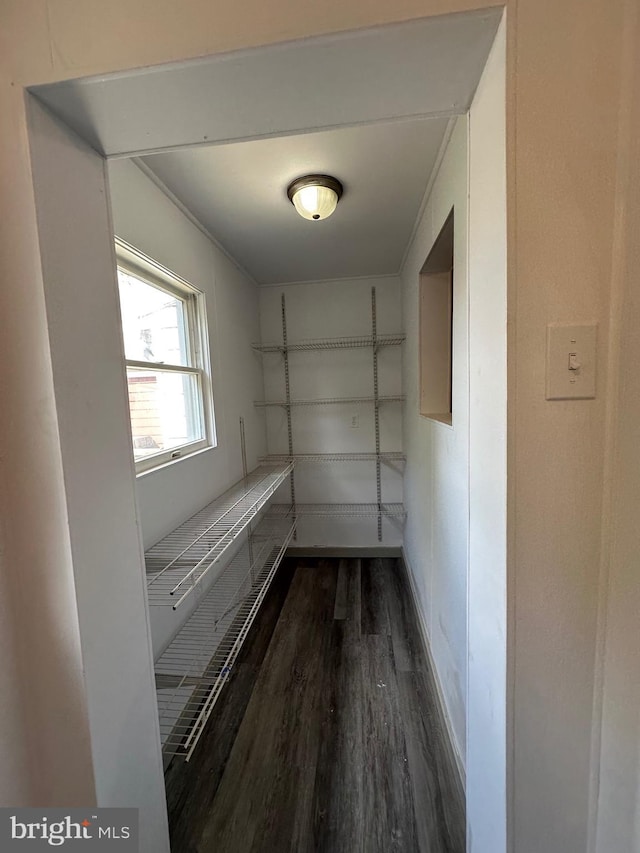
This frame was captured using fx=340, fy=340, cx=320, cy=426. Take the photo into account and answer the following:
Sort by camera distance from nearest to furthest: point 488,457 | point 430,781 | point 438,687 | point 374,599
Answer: point 488,457, point 430,781, point 438,687, point 374,599

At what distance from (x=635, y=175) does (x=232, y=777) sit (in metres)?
2.05

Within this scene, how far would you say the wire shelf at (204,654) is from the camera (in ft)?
4.42

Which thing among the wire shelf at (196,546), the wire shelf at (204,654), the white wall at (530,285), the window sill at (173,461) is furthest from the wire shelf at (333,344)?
the white wall at (530,285)

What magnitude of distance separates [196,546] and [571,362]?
52.8 inches

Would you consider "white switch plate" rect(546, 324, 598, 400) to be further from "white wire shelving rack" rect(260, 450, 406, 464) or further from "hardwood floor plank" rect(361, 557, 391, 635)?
"white wire shelving rack" rect(260, 450, 406, 464)

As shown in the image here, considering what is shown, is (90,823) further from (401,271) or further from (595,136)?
(401,271)

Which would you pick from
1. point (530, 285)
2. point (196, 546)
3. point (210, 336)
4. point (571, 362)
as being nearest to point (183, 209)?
point (210, 336)

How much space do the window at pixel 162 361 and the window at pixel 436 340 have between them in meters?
1.22

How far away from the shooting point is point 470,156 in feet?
2.49

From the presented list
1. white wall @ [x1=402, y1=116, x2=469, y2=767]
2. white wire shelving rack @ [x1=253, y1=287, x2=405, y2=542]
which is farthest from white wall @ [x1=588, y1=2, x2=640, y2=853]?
white wire shelving rack @ [x1=253, y1=287, x2=405, y2=542]

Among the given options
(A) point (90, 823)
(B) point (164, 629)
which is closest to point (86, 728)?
(A) point (90, 823)

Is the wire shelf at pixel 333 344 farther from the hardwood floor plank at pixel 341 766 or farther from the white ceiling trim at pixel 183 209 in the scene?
the hardwood floor plank at pixel 341 766

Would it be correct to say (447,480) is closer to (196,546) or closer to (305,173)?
(196,546)

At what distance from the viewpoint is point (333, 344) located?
111 inches
